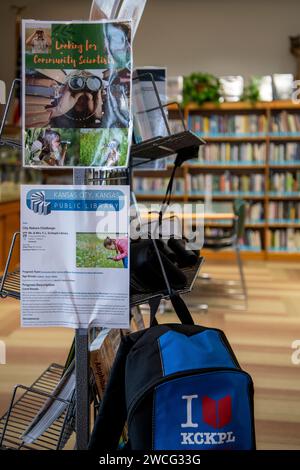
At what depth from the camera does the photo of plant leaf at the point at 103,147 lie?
1.49 metres

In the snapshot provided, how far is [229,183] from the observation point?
24.7 ft

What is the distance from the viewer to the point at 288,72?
7926mm

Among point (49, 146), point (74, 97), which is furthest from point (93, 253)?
point (74, 97)

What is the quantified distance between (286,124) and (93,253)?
6.29 m

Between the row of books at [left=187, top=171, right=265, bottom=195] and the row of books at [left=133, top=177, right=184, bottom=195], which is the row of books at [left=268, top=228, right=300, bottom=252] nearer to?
the row of books at [left=187, top=171, right=265, bottom=195]

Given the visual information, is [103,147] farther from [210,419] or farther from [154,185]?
[154,185]

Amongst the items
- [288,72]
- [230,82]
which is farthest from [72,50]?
[288,72]

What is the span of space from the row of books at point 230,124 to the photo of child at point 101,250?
612 cm

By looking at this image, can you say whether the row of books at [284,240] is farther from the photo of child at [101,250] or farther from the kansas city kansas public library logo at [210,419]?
the kansas city kansas public library logo at [210,419]

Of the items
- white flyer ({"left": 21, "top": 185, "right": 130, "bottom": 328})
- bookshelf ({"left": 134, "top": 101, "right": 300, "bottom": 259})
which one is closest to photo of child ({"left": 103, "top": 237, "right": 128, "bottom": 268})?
white flyer ({"left": 21, "top": 185, "right": 130, "bottom": 328})

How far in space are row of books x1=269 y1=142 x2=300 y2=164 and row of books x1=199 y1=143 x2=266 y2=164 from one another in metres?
0.12

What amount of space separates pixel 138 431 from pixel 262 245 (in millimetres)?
6483

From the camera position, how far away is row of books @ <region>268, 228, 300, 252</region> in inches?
295

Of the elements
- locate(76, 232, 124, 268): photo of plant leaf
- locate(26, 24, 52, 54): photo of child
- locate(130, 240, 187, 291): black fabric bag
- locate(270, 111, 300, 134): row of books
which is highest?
locate(270, 111, 300, 134): row of books
